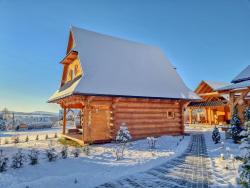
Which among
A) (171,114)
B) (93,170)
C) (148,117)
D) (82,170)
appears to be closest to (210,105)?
(171,114)

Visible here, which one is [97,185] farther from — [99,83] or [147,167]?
[99,83]

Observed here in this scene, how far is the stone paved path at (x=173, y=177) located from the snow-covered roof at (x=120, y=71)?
612 cm

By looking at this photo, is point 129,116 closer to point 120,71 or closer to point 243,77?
point 120,71

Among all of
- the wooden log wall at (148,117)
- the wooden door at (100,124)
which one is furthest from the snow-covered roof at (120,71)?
Result: the wooden door at (100,124)

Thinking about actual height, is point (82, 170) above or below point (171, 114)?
below

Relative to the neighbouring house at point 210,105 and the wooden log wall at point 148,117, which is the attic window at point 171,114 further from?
the neighbouring house at point 210,105

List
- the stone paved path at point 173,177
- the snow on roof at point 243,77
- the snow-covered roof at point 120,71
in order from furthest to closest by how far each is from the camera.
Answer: the snow on roof at point 243,77, the snow-covered roof at point 120,71, the stone paved path at point 173,177

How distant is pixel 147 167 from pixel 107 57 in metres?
9.77

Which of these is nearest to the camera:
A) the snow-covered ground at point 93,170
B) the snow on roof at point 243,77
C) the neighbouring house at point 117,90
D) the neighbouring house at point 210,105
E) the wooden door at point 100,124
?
the snow-covered ground at point 93,170

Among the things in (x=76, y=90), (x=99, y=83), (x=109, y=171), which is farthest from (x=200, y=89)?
(x=109, y=171)

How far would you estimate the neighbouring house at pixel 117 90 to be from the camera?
12617 millimetres

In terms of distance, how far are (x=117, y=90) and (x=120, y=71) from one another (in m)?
2.32

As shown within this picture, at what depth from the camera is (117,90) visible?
42.7ft

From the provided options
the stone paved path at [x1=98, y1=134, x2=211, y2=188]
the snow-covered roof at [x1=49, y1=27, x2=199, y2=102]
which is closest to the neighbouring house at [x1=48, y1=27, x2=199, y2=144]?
the snow-covered roof at [x1=49, y1=27, x2=199, y2=102]
